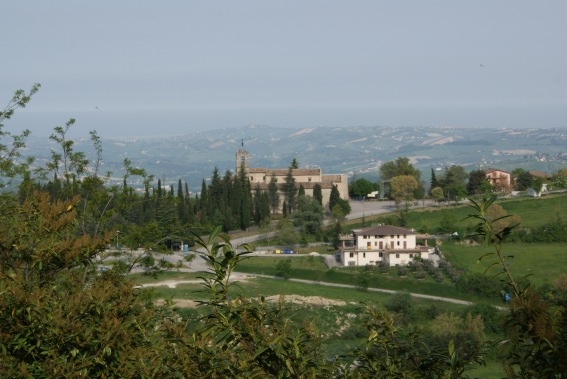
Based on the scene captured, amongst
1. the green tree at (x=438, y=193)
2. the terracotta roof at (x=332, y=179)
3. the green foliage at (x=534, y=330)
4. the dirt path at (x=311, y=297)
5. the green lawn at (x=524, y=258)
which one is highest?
the green foliage at (x=534, y=330)

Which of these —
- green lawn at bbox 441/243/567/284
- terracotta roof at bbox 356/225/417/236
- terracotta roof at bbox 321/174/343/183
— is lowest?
green lawn at bbox 441/243/567/284

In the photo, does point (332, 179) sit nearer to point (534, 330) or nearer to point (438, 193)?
point (438, 193)

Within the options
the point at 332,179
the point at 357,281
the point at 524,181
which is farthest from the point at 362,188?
the point at 357,281

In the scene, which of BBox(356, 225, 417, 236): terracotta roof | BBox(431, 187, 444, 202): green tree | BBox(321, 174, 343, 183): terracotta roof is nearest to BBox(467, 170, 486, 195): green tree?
BBox(431, 187, 444, 202): green tree

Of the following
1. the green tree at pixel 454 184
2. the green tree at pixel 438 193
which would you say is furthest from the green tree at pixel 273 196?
the green tree at pixel 454 184

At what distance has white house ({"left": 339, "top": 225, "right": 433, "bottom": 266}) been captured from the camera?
35.5m

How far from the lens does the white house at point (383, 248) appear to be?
35.5 metres

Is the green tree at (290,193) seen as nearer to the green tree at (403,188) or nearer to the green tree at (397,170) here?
the green tree at (403,188)

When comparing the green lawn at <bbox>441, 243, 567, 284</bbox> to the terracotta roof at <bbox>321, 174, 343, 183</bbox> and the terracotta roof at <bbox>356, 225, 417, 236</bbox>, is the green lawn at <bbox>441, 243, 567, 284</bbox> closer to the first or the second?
the terracotta roof at <bbox>356, 225, 417, 236</bbox>

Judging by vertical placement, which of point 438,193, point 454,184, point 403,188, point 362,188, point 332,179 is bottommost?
point 438,193

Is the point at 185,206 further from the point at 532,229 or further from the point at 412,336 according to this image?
the point at 412,336

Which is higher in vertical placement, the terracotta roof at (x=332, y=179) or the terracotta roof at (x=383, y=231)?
the terracotta roof at (x=332, y=179)

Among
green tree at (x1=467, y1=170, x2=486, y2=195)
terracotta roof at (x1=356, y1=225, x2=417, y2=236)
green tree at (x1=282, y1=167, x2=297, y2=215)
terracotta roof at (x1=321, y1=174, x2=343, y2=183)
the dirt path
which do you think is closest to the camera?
the dirt path

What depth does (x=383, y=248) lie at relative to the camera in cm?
3641
